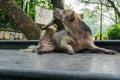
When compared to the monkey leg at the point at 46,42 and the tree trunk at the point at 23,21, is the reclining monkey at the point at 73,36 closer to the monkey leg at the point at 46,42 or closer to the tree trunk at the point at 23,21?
the monkey leg at the point at 46,42

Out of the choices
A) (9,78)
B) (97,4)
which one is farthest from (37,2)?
(97,4)

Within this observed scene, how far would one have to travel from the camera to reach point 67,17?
3.00m

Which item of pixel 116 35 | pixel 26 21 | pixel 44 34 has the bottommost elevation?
pixel 116 35

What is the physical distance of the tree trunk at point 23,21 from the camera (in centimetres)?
744

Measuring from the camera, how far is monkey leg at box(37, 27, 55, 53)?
9.71ft

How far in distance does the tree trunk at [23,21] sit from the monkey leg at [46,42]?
13.6 ft

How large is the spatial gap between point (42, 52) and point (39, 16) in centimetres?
808

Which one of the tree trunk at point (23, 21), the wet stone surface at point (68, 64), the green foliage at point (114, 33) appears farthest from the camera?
the green foliage at point (114, 33)

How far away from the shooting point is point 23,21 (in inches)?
295

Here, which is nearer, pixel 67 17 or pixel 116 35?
pixel 67 17

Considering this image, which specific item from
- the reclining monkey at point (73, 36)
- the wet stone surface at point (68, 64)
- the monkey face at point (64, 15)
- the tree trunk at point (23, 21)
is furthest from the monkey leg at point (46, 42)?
the tree trunk at point (23, 21)

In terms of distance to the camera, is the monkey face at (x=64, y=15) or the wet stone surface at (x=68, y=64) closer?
the wet stone surface at (x=68, y=64)

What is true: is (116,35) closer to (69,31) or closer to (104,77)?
(69,31)

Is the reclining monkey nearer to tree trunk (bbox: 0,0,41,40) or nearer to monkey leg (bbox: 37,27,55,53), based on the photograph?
monkey leg (bbox: 37,27,55,53)
